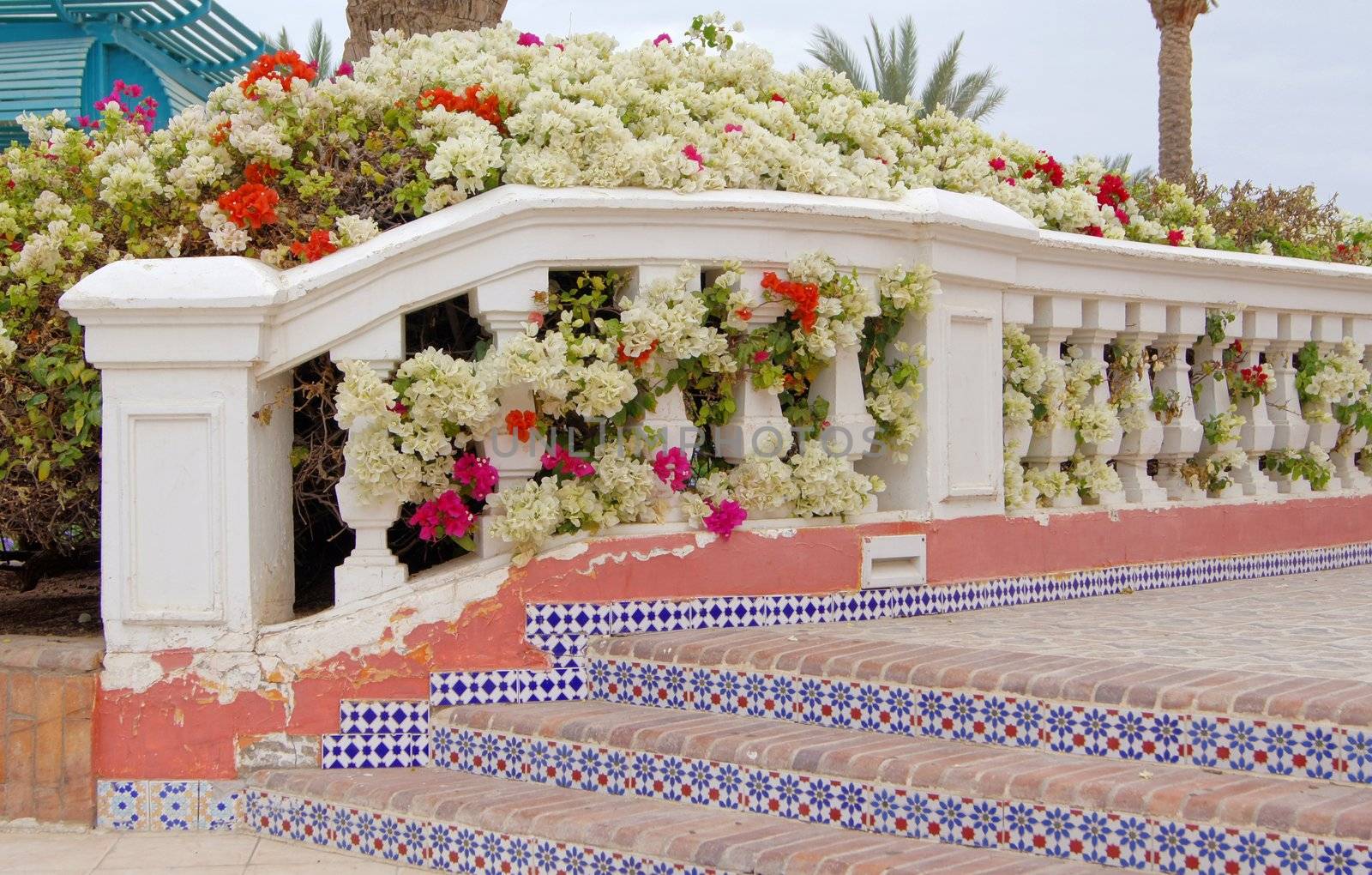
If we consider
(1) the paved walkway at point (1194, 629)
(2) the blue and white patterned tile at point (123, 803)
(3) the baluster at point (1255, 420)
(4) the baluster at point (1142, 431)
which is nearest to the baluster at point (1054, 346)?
(4) the baluster at point (1142, 431)

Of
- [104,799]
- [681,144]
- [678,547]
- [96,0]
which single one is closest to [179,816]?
[104,799]

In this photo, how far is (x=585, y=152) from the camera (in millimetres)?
5031

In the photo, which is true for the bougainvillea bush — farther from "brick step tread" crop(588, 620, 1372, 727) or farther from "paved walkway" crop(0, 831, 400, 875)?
"brick step tread" crop(588, 620, 1372, 727)

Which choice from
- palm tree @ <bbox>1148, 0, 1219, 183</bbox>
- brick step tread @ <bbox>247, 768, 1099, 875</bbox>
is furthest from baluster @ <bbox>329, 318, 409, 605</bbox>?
palm tree @ <bbox>1148, 0, 1219, 183</bbox>

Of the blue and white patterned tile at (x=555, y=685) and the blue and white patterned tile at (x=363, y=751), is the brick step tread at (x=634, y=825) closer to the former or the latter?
the blue and white patterned tile at (x=363, y=751)

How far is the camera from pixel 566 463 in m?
4.83

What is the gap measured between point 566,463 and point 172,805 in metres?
1.62

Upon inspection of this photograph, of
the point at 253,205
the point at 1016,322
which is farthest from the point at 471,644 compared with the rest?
the point at 1016,322

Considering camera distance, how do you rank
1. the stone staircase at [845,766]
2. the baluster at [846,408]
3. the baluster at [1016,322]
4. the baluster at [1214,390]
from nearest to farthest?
the stone staircase at [845,766]
the baluster at [846,408]
the baluster at [1016,322]
the baluster at [1214,390]

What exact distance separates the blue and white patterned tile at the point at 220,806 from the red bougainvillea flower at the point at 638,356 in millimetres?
1792

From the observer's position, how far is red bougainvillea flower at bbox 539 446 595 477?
15.8ft

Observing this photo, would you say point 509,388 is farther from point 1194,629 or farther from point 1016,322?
point 1194,629

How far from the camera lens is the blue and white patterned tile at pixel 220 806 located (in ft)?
15.4

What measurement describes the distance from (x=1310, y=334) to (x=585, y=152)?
4038mm
